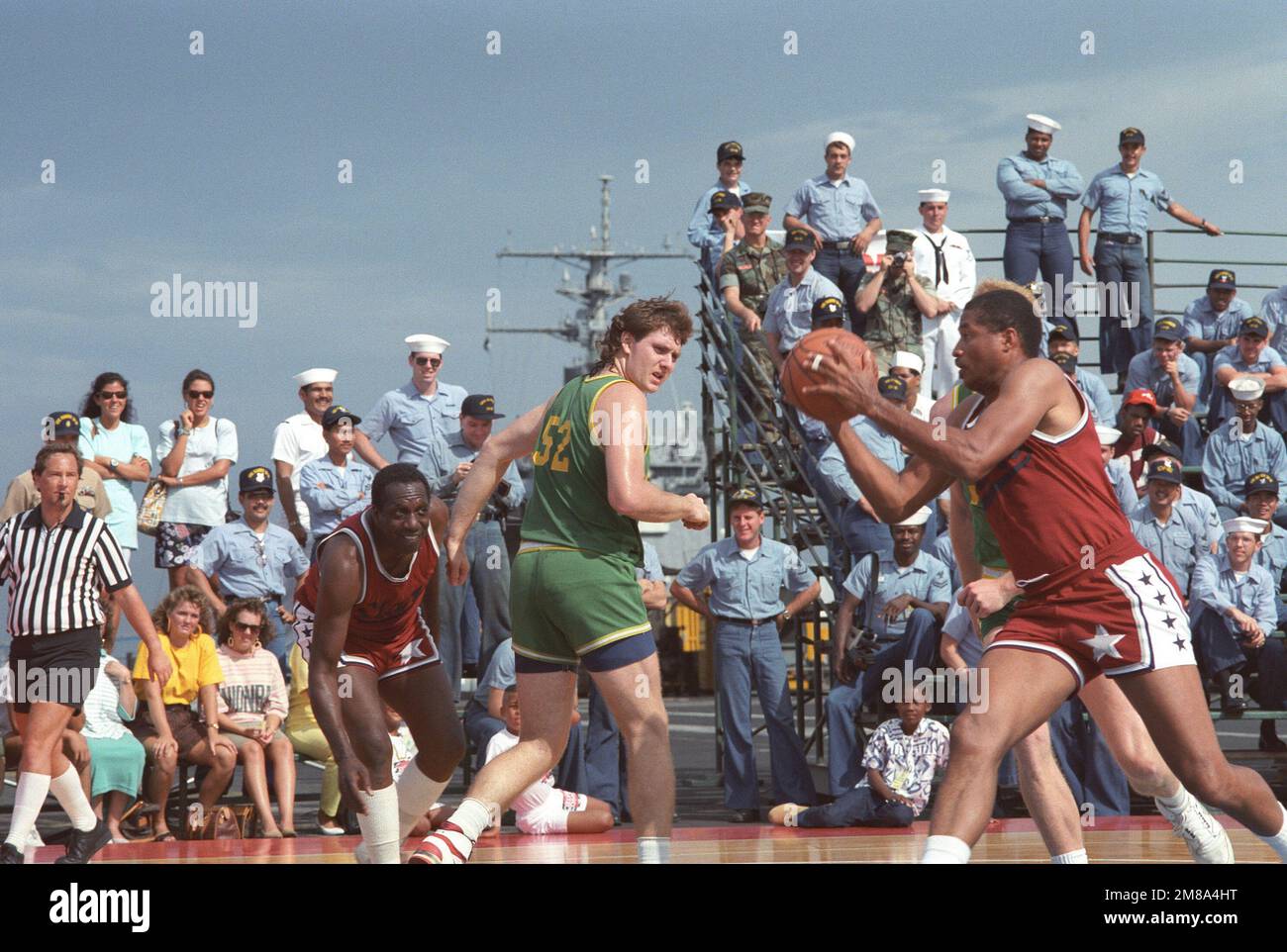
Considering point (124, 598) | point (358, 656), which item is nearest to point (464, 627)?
point (124, 598)

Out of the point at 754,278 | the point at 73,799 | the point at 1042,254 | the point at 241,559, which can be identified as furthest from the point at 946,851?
the point at 1042,254

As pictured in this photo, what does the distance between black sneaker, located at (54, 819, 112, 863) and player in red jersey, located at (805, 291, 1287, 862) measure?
4.31 meters

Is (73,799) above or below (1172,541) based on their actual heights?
below

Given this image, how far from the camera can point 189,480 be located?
34.7 ft

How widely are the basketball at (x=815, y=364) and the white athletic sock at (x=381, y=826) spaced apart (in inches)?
88.3

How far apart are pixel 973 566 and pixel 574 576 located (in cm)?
152

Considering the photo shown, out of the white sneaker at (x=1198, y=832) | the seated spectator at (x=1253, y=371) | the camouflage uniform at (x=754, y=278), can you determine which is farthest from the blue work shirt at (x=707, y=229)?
the white sneaker at (x=1198, y=832)

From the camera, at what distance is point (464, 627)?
10.4m

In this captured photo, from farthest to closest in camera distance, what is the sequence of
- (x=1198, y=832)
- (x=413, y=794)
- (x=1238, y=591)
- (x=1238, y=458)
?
(x=1238, y=458) < (x=1238, y=591) < (x=413, y=794) < (x=1198, y=832)

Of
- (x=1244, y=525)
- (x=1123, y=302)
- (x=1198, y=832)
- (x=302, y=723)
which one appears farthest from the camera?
(x=1123, y=302)

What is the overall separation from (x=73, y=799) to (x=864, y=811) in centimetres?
446

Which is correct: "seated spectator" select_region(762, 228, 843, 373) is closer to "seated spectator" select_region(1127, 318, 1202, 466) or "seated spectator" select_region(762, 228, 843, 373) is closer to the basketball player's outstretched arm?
"seated spectator" select_region(1127, 318, 1202, 466)

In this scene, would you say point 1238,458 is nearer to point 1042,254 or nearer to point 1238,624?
point 1238,624

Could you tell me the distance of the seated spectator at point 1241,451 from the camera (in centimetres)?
1184
